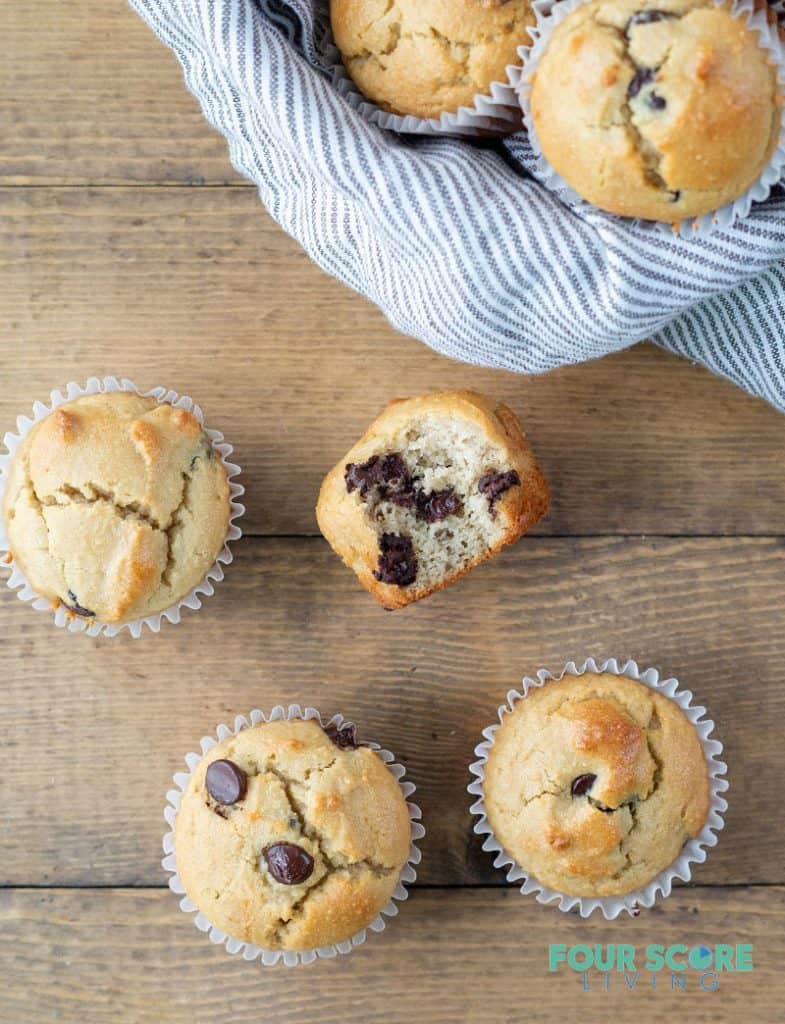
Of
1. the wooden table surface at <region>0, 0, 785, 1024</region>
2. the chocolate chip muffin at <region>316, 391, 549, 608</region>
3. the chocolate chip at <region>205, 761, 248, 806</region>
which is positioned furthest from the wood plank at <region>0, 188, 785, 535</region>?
the chocolate chip at <region>205, 761, 248, 806</region>

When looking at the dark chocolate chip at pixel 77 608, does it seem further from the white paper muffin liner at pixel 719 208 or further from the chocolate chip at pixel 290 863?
the white paper muffin liner at pixel 719 208

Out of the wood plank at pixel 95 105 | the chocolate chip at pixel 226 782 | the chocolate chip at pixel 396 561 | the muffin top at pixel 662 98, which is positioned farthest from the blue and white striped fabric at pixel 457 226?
the chocolate chip at pixel 226 782

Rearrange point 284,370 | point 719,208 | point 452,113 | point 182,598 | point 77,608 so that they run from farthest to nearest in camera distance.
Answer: point 284,370 < point 182,598 < point 77,608 < point 452,113 < point 719,208

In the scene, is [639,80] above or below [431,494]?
above

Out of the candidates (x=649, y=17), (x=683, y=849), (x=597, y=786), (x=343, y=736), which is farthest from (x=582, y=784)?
(x=649, y=17)

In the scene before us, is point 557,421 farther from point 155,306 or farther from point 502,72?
point 155,306

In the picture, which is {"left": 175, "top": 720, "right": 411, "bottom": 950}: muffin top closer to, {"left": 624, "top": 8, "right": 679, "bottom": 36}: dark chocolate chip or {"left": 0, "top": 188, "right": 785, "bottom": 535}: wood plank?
{"left": 0, "top": 188, "right": 785, "bottom": 535}: wood plank

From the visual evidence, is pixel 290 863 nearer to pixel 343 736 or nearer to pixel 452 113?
pixel 343 736
